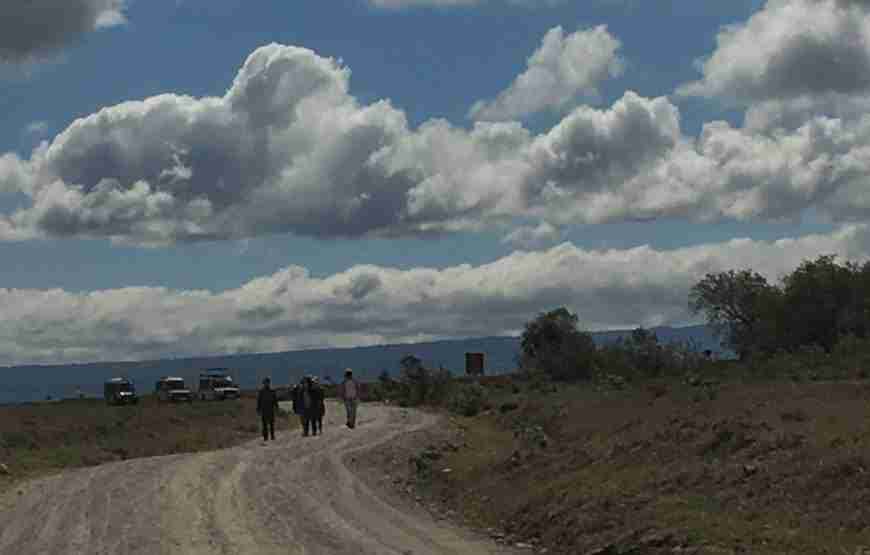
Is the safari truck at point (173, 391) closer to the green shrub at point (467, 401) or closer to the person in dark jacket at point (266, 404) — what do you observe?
the green shrub at point (467, 401)

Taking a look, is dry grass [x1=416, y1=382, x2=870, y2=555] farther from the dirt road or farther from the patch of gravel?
the dirt road

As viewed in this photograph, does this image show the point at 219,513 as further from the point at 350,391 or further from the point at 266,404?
the point at 350,391

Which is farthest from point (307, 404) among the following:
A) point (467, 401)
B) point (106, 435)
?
point (467, 401)

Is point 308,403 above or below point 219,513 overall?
above

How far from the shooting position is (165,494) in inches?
967

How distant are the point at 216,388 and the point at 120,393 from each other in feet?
23.4

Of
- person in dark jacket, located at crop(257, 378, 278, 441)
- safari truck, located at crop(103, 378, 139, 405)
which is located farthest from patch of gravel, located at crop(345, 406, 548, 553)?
safari truck, located at crop(103, 378, 139, 405)

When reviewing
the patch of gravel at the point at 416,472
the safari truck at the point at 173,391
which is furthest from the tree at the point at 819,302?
the patch of gravel at the point at 416,472

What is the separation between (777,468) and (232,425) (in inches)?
1461

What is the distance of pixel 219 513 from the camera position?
Result: 21.4 metres

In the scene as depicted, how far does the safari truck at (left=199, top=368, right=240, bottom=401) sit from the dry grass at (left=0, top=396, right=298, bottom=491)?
2560 centimetres

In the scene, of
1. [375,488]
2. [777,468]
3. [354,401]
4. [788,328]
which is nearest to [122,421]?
[354,401]

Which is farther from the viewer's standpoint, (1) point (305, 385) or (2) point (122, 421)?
(2) point (122, 421)

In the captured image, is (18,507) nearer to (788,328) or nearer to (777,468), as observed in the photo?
(777,468)
